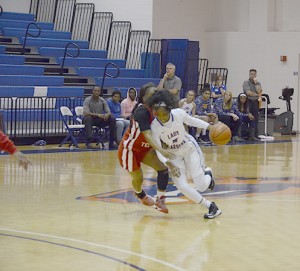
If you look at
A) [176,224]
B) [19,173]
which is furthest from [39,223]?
[19,173]

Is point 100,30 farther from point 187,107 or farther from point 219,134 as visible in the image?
point 219,134

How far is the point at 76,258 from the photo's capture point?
7.79 m

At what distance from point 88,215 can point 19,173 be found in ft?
14.7

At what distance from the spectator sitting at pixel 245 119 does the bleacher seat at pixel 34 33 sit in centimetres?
590

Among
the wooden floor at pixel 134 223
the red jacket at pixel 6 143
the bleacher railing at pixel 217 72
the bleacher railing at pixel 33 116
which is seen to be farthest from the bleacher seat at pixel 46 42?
the red jacket at pixel 6 143

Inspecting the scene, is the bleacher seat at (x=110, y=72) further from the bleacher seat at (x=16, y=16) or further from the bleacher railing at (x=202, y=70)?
the bleacher seat at (x=16, y=16)

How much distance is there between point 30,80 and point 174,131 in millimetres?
11972

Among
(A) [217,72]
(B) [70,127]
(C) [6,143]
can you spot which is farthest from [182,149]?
(A) [217,72]

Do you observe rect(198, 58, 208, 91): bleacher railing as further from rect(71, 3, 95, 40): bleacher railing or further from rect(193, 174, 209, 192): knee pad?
rect(193, 174, 209, 192): knee pad

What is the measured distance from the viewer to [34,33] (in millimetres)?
24578

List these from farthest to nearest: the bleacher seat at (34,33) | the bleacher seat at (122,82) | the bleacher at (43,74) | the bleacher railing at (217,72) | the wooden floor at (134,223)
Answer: the bleacher railing at (217,72)
the bleacher seat at (34,33)
the bleacher seat at (122,82)
the bleacher at (43,74)
the wooden floor at (134,223)

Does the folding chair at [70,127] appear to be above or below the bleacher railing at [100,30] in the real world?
below

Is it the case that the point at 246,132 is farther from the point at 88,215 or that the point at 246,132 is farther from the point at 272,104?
the point at 88,215

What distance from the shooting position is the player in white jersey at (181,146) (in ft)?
32.9
